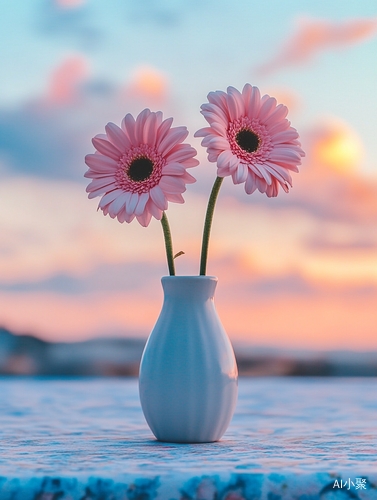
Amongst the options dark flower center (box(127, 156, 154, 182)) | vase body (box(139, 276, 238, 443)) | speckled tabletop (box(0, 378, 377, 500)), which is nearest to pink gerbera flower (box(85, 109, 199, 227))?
dark flower center (box(127, 156, 154, 182))

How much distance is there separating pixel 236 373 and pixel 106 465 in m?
0.28

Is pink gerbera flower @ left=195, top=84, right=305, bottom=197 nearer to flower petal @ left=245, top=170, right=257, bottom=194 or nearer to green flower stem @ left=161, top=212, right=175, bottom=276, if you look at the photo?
flower petal @ left=245, top=170, right=257, bottom=194

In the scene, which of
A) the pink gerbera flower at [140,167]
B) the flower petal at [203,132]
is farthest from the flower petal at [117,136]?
the flower petal at [203,132]

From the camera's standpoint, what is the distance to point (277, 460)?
0.58 meters

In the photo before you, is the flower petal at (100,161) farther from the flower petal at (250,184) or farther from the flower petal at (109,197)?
the flower petal at (250,184)

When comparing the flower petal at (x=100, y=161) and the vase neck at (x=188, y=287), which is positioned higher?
the flower petal at (x=100, y=161)

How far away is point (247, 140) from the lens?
0.81m

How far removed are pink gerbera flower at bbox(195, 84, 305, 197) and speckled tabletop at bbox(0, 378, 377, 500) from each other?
1.08 ft

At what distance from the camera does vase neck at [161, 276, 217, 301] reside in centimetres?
79

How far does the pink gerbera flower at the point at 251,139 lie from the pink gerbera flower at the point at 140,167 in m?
0.04

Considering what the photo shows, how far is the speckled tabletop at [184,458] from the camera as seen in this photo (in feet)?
1.62

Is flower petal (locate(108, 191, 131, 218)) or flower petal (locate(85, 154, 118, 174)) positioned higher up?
flower petal (locate(85, 154, 118, 174))

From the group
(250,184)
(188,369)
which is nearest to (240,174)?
(250,184)

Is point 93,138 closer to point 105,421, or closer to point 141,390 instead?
point 141,390
